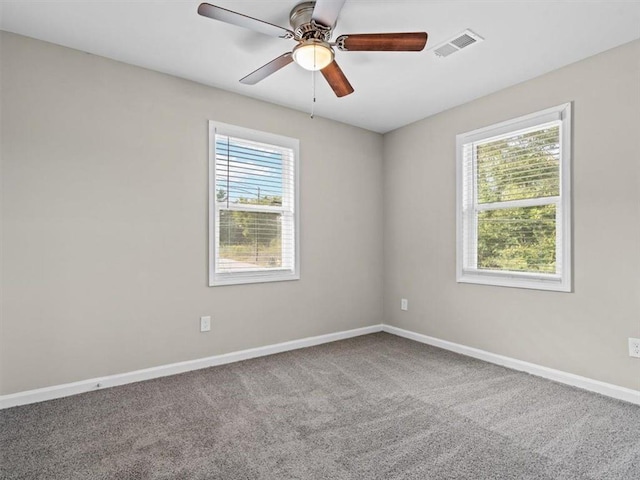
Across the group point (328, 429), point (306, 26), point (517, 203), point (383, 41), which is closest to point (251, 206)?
point (306, 26)

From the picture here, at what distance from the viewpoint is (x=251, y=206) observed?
349 centimetres

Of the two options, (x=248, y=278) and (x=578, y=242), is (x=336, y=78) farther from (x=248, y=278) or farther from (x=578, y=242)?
(x=578, y=242)

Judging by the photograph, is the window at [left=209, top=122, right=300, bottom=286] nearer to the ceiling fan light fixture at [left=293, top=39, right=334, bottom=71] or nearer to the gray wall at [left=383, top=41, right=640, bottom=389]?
the ceiling fan light fixture at [left=293, top=39, right=334, bottom=71]

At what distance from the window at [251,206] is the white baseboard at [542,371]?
5.58ft

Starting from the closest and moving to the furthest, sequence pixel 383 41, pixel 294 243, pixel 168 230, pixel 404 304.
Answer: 1. pixel 383 41
2. pixel 168 230
3. pixel 294 243
4. pixel 404 304

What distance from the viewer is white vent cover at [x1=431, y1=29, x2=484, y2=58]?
7.93 ft

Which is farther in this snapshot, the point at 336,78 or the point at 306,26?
the point at 336,78

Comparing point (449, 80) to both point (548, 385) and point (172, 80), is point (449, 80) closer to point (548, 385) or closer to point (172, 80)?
point (172, 80)

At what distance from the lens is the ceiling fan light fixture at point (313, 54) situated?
210 cm

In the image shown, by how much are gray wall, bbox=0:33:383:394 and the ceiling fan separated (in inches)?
48.7

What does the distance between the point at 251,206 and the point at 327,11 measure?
6.54 feet

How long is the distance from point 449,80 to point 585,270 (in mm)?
1899

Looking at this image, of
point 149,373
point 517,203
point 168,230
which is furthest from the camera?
point 517,203

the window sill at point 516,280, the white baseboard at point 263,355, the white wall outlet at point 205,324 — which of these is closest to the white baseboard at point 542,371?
the white baseboard at point 263,355
